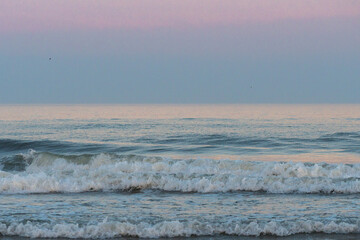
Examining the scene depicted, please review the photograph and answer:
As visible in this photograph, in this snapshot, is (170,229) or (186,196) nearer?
(170,229)

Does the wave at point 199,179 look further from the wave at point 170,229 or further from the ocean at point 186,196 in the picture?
the wave at point 170,229

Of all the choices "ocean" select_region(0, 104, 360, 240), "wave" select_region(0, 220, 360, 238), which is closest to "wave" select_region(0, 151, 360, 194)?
"ocean" select_region(0, 104, 360, 240)

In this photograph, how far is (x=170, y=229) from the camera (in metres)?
9.85

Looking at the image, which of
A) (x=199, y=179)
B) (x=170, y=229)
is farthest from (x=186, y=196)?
(x=170, y=229)

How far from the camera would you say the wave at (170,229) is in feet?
32.0

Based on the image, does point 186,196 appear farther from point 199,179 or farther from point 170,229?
point 170,229

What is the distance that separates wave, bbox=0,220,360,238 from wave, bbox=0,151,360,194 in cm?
420

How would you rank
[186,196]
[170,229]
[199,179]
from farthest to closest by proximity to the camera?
[199,179]
[186,196]
[170,229]

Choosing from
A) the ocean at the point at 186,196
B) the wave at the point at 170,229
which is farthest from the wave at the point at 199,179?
the wave at the point at 170,229

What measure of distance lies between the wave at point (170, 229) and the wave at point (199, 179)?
4202mm

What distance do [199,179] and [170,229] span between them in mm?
5269

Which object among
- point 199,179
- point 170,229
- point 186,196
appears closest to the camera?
point 170,229

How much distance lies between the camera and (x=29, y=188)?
14.6 m

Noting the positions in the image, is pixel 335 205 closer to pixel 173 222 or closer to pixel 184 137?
pixel 173 222
